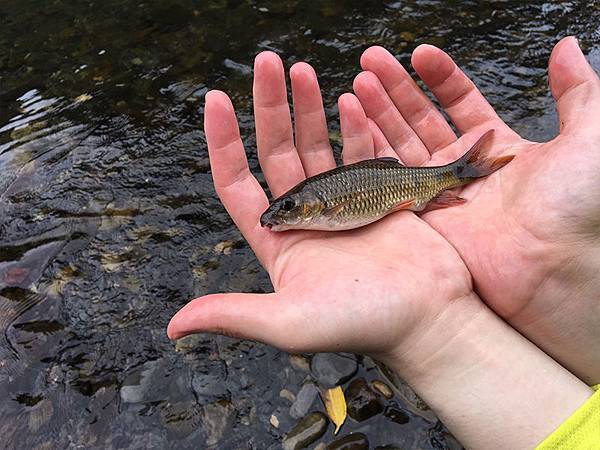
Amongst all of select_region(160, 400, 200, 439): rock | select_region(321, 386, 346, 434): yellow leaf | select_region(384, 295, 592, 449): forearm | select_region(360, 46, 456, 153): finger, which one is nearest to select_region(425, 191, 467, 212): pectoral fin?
select_region(360, 46, 456, 153): finger

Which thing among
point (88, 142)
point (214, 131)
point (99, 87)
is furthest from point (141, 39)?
point (214, 131)

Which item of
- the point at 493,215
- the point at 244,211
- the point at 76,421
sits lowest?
the point at 76,421

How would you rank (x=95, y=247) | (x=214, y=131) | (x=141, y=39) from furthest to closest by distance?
(x=141, y=39) → (x=95, y=247) → (x=214, y=131)

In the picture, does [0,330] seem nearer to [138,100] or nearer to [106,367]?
[106,367]

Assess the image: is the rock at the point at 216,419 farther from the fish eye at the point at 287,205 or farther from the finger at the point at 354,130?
the finger at the point at 354,130

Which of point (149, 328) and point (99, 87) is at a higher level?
point (99, 87)

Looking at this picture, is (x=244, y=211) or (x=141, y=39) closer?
(x=244, y=211)
